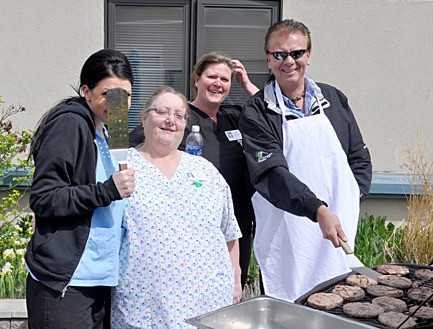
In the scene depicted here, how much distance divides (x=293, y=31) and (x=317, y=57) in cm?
269

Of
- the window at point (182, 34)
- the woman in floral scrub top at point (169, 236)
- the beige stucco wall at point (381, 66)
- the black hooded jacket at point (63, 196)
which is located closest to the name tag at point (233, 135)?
the woman in floral scrub top at point (169, 236)

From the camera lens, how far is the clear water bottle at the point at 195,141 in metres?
3.69

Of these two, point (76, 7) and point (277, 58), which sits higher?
point (76, 7)

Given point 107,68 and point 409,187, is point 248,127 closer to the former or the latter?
point 107,68

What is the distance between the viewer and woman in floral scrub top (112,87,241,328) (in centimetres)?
287

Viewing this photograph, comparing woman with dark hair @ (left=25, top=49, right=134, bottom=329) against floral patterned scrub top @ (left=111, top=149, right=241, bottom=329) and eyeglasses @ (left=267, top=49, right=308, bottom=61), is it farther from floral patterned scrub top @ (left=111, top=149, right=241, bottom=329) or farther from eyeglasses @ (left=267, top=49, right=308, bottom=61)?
eyeglasses @ (left=267, top=49, right=308, bottom=61)

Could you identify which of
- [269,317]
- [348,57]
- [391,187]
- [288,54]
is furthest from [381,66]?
[269,317]

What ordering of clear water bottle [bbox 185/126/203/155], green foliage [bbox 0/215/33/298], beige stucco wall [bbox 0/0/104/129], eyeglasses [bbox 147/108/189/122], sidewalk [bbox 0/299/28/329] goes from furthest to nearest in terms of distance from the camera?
beige stucco wall [bbox 0/0/104/129] < green foliage [bbox 0/215/33/298] < sidewalk [bbox 0/299/28/329] < clear water bottle [bbox 185/126/203/155] < eyeglasses [bbox 147/108/189/122]

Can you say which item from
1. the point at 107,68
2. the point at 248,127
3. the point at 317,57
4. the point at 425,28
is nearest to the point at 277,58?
the point at 248,127

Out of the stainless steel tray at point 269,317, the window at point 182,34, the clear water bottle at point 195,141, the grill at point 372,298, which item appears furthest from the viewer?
the window at point 182,34

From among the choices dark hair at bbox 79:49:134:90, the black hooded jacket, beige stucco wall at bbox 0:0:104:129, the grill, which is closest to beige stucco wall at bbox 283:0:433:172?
beige stucco wall at bbox 0:0:104:129

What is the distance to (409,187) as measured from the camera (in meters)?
6.03

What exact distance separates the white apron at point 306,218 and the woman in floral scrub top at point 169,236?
601 mm

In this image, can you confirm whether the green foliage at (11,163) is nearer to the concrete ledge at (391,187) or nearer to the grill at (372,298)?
the grill at (372,298)
